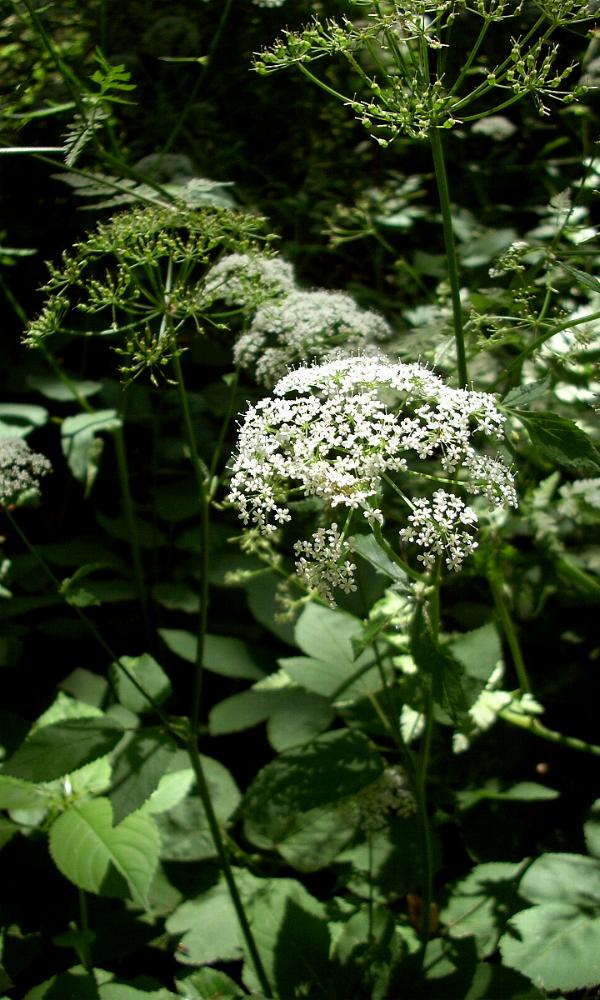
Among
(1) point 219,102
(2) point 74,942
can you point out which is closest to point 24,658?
(2) point 74,942

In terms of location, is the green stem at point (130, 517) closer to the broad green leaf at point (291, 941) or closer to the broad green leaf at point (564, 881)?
the broad green leaf at point (291, 941)

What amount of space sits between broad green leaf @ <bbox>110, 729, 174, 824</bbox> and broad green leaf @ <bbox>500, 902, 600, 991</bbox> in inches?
30.2

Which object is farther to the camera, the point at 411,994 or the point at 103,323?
the point at 103,323

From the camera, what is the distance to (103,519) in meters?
3.06

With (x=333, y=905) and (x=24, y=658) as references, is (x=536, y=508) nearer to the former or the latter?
(x=333, y=905)

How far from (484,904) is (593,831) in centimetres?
36

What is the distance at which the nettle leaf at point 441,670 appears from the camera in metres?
1.44

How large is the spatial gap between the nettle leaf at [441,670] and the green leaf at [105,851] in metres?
0.89

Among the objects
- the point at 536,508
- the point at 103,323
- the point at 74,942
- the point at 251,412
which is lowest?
the point at 74,942

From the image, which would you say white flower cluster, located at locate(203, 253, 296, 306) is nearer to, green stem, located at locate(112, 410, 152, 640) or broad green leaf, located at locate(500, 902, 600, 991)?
green stem, located at locate(112, 410, 152, 640)

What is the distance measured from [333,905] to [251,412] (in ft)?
4.28

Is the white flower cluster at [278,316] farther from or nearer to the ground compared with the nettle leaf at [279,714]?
farther from the ground

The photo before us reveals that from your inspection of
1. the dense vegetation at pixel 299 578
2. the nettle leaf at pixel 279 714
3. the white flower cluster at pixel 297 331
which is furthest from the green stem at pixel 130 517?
the white flower cluster at pixel 297 331

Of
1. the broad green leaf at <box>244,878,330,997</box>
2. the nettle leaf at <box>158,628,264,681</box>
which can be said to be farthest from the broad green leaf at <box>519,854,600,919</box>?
the nettle leaf at <box>158,628,264,681</box>
